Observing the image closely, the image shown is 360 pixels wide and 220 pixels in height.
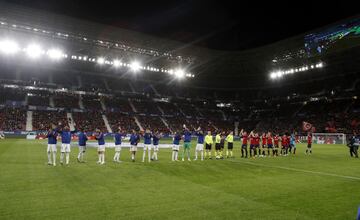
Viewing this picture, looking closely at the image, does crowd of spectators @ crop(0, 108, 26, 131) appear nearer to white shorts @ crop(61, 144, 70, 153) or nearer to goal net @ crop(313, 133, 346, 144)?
white shorts @ crop(61, 144, 70, 153)

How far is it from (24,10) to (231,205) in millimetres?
38917

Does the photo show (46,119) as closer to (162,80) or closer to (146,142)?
(162,80)

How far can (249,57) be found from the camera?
64062 millimetres

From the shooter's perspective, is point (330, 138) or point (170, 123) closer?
point (330, 138)

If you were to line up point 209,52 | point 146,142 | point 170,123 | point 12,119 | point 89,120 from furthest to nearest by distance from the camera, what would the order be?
1. point 170,123
2. point 89,120
3. point 209,52
4. point 12,119
5. point 146,142

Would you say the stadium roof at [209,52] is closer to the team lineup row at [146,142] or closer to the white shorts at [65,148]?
the team lineup row at [146,142]

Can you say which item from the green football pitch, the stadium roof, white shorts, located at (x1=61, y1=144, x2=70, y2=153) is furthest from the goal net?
white shorts, located at (x1=61, y1=144, x2=70, y2=153)

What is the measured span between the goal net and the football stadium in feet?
0.59

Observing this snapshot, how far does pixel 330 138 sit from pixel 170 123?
113 ft

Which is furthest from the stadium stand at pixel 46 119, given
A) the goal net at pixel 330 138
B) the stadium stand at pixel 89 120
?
the goal net at pixel 330 138

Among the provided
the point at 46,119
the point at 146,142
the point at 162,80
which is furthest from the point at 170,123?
the point at 146,142

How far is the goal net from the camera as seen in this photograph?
175 feet

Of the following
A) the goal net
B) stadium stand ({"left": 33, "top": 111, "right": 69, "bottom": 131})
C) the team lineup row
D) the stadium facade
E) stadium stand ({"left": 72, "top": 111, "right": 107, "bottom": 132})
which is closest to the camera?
the team lineup row

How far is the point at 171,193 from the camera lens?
1127 centimetres
